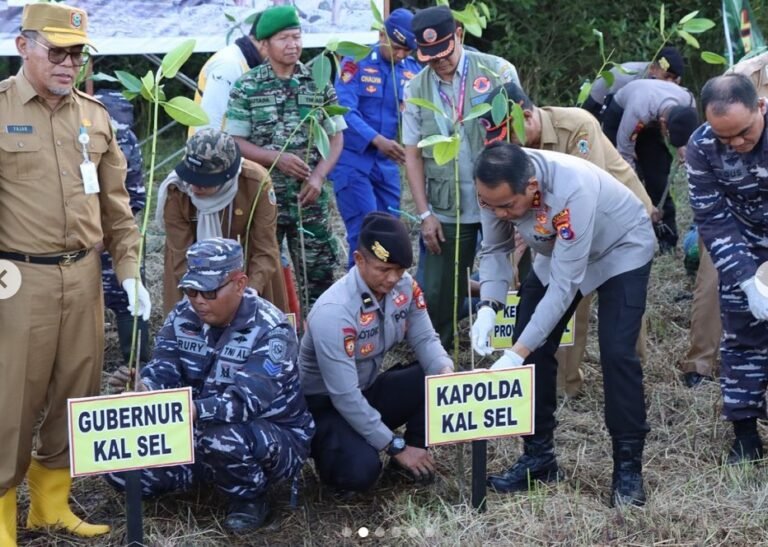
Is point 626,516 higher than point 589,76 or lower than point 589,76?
Result: lower

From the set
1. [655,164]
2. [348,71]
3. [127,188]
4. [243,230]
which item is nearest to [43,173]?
[243,230]

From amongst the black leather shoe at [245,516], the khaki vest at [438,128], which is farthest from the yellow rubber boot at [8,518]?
the khaki vest at [438,128]

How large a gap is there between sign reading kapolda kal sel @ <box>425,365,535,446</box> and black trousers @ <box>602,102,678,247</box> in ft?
11.1

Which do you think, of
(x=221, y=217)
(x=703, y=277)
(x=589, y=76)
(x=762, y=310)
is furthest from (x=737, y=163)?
(x=589, y=76)

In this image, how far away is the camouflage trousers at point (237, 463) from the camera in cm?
362

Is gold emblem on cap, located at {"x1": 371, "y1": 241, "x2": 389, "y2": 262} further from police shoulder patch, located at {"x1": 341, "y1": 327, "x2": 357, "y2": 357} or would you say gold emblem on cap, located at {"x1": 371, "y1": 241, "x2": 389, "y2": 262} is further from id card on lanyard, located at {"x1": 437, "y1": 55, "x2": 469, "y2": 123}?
id card on lanyard, located at {"x1": 437, "y1": 55, "x2": 469, "y2": 123}

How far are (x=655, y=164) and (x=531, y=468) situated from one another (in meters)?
3.31

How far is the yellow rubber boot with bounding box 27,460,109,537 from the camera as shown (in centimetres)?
369

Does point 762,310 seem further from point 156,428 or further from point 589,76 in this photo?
point 589,76

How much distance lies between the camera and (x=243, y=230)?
435 cm

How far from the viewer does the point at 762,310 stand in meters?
3.84

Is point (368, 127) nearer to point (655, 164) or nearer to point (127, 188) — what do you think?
point (127, 188)

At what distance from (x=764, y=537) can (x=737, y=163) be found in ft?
4.23

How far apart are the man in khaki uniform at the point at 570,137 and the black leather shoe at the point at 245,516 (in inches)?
65.6
